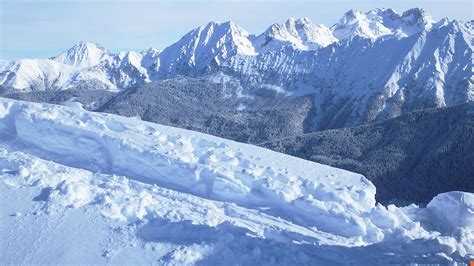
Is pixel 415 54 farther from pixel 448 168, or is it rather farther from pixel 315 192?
pixel 315 192

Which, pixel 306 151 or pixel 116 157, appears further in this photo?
pixel 306 151

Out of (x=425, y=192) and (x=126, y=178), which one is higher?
(x=126, y=178)

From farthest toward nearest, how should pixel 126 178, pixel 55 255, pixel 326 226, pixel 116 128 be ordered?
pixel 116 128 < pixel 126 178 < pixel 326 226 < pixel 55 255

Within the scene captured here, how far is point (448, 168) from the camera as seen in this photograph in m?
70.1

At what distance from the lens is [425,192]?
65625 millimetres

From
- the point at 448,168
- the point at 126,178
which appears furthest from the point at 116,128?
the point at 448,168

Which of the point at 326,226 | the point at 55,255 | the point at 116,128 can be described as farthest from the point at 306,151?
the point at 55,255

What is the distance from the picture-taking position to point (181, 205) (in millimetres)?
18516

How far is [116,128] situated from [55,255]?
45.5 feet

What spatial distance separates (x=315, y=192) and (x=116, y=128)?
11.9 m

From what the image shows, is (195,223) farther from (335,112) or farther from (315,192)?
(335,112)

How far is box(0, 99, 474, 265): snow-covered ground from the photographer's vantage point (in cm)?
1504

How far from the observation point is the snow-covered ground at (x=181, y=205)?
15.0 m

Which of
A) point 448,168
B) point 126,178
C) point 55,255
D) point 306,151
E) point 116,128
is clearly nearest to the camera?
point 55,255
